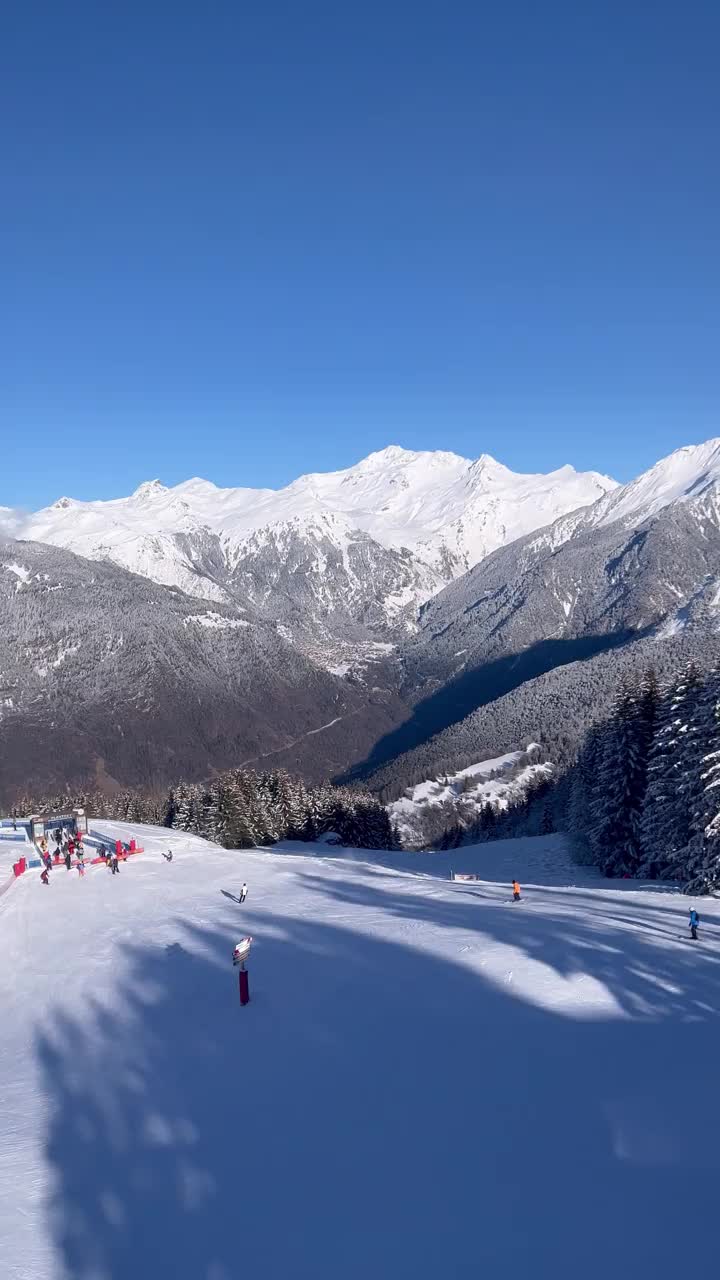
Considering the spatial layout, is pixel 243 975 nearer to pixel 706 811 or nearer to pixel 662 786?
pixel 706 811

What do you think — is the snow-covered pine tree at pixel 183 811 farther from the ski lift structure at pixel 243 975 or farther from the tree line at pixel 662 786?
the ski lift structure at pixel 243 975

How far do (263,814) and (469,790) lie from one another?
333 feet

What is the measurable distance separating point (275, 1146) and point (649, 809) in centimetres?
3776

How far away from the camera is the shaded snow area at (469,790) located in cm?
15988

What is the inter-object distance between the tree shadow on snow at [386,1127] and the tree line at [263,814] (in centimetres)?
5613

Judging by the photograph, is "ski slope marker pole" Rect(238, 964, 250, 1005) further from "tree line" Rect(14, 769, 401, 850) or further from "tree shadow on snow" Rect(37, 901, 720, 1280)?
"tree line" Rect(14, 769, 401, 850)

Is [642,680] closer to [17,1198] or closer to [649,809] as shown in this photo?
[649,809]

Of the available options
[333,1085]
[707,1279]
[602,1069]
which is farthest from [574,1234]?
[333,1085]

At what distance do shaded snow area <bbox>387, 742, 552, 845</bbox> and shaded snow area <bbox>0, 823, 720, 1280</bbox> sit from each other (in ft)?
433

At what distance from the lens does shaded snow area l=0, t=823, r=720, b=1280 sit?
952 cm

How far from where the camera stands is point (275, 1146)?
454 inches

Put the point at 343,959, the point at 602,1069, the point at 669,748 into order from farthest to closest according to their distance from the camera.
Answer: the point at 669,748, the point at 343,959, the point at 602,1069

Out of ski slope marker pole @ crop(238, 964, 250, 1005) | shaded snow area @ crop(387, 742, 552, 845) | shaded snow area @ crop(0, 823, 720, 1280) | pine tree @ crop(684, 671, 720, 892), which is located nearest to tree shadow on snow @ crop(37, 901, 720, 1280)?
shaded snow area @ crop(0, 823, 720, 1280)

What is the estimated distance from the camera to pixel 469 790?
568 feet
